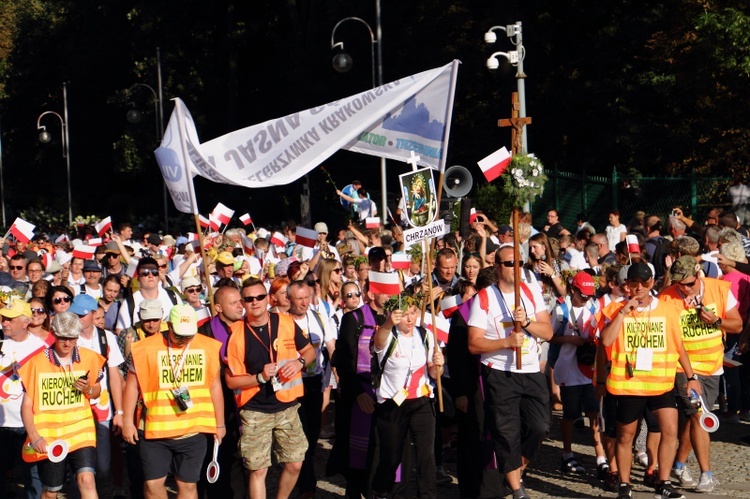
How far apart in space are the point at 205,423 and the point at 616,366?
2847 mm

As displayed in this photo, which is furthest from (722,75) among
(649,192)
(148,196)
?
(148,196)

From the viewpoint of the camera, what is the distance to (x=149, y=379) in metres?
7.49

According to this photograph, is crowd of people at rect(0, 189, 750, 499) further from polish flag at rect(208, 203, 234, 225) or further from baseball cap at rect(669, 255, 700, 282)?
polish flag at rect(208, 203, 234, 225)

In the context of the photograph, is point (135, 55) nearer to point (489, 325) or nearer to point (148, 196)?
point (148, 196)

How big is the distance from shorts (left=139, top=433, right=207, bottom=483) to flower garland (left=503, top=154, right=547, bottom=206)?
2.77 metres

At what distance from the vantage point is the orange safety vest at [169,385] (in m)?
7.48

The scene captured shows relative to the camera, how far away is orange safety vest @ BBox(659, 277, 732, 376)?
8.97 metres

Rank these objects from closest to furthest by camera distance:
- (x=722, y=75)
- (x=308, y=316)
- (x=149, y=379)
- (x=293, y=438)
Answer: (x=149, y=379) < (x=293, y=438) < (x=308, y=316) < (x=722, y=75)

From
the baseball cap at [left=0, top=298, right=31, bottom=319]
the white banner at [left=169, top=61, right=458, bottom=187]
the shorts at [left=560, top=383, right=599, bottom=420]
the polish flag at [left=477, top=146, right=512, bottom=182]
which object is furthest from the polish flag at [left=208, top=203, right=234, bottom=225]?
the polish flag at [left=477, top=146, right=512, bottom=182]

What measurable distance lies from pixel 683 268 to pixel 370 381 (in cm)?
243

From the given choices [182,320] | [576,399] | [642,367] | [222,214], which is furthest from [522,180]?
[222,214]

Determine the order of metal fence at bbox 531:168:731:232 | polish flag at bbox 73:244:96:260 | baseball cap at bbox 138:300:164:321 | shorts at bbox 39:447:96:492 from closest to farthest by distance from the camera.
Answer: shorts at bbox 39:447:96:492, baseball cap at bbox 138:300:164:321, polish flag at bbox 73:244:96:260, metal fence at bbox 531:168:731:232

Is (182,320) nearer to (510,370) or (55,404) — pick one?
(55,404)

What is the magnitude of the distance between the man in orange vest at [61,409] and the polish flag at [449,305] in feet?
9.58
